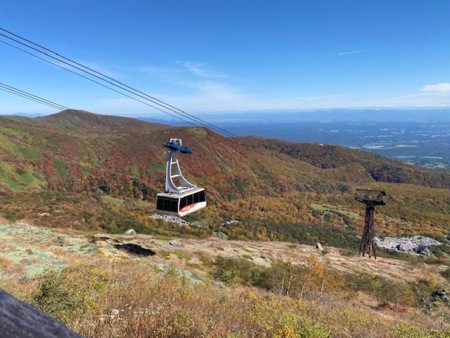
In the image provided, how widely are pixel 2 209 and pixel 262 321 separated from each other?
51385mm

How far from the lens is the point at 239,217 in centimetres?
12975

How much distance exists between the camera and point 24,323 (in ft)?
7.08

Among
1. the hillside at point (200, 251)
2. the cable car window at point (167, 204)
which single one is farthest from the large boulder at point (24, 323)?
the cable car window at point (167, 204)

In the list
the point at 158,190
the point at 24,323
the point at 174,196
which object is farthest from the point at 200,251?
the point at 158,190

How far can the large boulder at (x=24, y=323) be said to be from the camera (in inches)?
80.1

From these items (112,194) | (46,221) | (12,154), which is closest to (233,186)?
(112,194)

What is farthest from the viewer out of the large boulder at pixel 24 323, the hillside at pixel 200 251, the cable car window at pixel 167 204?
the cable car window at pixel 167 204

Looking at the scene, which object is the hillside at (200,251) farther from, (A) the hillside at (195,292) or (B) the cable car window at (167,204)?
(B) the cable car window at (167,204)

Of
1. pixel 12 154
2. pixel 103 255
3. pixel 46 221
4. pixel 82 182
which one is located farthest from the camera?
pixel 82 182

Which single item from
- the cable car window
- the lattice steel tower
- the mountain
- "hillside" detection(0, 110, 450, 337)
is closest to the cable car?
the cable car window

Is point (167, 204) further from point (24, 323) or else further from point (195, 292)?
point (24, 323)

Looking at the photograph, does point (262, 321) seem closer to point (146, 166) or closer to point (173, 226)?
point (173, 226)

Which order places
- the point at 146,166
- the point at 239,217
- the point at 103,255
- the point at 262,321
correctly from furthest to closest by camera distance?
the point at 146,166, the point at 239,217, the point at 103,255, the point at 262,321

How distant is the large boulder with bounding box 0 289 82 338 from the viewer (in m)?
2.04
